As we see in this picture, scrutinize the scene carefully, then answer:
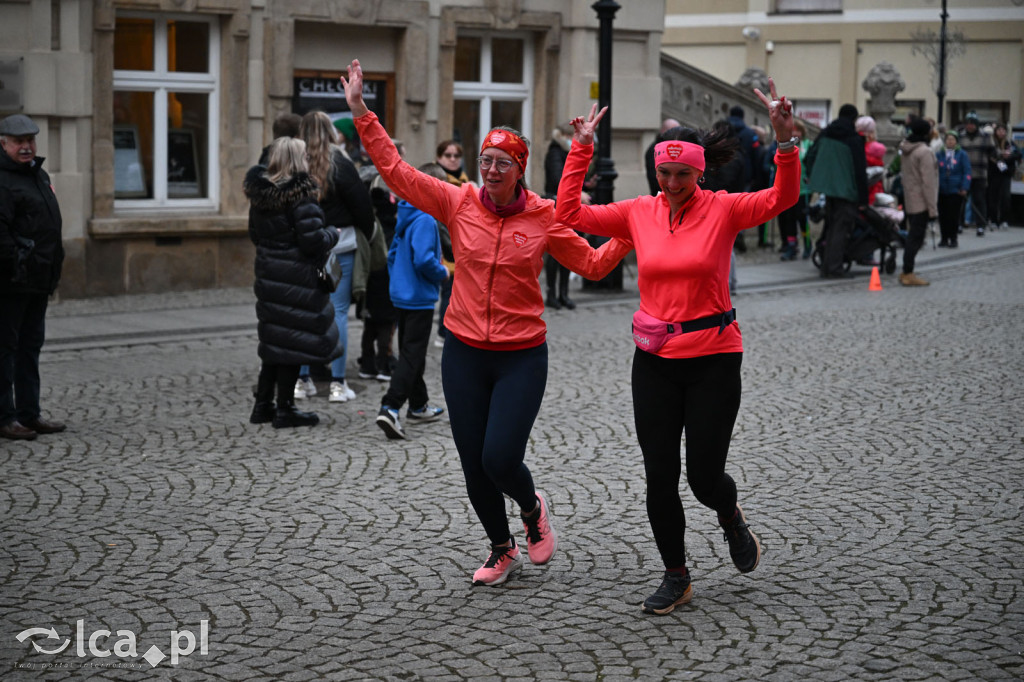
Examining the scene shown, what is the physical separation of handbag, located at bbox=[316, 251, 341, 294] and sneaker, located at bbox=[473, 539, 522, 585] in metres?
3.30

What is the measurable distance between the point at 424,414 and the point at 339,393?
2.91ft

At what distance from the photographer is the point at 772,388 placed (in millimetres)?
9906

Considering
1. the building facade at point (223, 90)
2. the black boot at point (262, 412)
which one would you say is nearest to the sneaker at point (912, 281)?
the building facade at point (223, 90)

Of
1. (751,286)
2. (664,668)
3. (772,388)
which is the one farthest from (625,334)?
(664,668)

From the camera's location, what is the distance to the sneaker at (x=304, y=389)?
9.70 m

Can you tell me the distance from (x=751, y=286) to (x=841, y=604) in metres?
11.2

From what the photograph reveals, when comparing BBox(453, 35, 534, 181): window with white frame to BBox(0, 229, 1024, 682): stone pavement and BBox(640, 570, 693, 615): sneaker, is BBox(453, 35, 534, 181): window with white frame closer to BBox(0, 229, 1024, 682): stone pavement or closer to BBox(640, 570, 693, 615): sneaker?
BBox(0, 229, 1024, 682): stone pavement

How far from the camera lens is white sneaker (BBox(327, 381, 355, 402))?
956 cm

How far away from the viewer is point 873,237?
57.6ft

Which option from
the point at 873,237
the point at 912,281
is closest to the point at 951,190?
the point at 873,237

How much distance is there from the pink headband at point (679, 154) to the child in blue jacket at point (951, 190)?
17.4 meters

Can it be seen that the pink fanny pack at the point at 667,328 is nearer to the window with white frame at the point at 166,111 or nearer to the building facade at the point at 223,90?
the building facade at the point at 223,90

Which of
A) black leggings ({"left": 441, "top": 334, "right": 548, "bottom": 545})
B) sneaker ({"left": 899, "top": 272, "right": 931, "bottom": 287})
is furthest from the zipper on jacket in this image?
sneaker ({"left": 899, "top": 272, "right": 931, "bottom": 287})

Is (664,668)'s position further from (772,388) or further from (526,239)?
(772,388)
